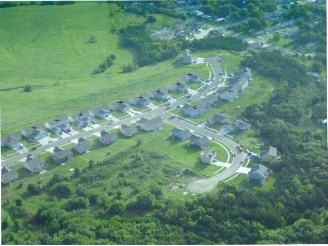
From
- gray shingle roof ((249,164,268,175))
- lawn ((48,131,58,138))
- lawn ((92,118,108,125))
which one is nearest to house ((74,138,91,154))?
lawn ((48,131,58,138))

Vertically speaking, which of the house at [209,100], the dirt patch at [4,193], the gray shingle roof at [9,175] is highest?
the house at [209,100]

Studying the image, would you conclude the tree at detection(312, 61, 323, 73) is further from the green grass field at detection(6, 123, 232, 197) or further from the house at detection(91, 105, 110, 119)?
the house at detection(91, 105, 110, 119)

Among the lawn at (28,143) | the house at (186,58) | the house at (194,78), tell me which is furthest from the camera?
the house at (186,58)

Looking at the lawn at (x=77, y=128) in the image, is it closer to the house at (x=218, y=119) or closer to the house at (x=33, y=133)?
the house at (x=33, y=133)

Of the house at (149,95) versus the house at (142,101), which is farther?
the house at (149,95)

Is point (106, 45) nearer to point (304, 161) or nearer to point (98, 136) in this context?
point (98, 136)

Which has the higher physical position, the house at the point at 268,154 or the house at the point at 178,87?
the house at the point at 178,87

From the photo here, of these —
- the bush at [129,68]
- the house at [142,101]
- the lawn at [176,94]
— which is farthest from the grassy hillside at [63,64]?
the lawn at [176,94]

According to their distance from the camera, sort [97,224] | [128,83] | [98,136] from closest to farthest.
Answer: [97,224]
[98,136]
[128,83]

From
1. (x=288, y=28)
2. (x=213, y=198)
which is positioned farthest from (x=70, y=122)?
(x=288, y=28)

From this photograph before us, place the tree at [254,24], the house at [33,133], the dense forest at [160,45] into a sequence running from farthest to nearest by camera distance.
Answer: the tree at [254,24] → the dense forest at [160,45] → the house at [33,133]
